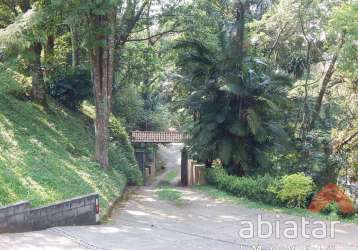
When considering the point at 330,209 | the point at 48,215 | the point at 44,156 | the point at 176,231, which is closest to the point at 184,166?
the point at 44,156

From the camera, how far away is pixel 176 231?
991 centimetres

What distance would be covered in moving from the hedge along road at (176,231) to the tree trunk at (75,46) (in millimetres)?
6615

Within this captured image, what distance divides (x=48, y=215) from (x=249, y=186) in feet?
23.7

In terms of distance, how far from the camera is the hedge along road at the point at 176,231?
25.7ft

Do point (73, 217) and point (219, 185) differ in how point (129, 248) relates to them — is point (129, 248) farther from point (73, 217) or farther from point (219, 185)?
point (219, 185)

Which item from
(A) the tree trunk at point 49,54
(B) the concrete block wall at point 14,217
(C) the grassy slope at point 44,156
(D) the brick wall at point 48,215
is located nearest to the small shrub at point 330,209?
(C) the grassy slope at point 44,156

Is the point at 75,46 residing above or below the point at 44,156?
above

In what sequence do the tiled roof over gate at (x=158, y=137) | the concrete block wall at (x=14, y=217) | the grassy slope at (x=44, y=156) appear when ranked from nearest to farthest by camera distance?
the concrete block wall at (x=14, y=217) < the grassy slope at (x=44, y=156) < the tiled roof over gate at (x=158, y=137)

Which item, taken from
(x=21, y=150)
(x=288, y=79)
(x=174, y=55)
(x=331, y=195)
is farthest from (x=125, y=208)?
(x=174, y=55)

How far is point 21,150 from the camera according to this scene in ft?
40.1

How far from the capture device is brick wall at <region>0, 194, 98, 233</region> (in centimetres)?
780

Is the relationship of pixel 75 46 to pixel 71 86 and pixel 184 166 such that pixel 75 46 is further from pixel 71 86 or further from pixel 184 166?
pixel 184 166

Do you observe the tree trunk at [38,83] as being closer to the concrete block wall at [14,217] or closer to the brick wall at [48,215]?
the brick wall at [48,215]

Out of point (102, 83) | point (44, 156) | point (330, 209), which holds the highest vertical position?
point (102, 83)
